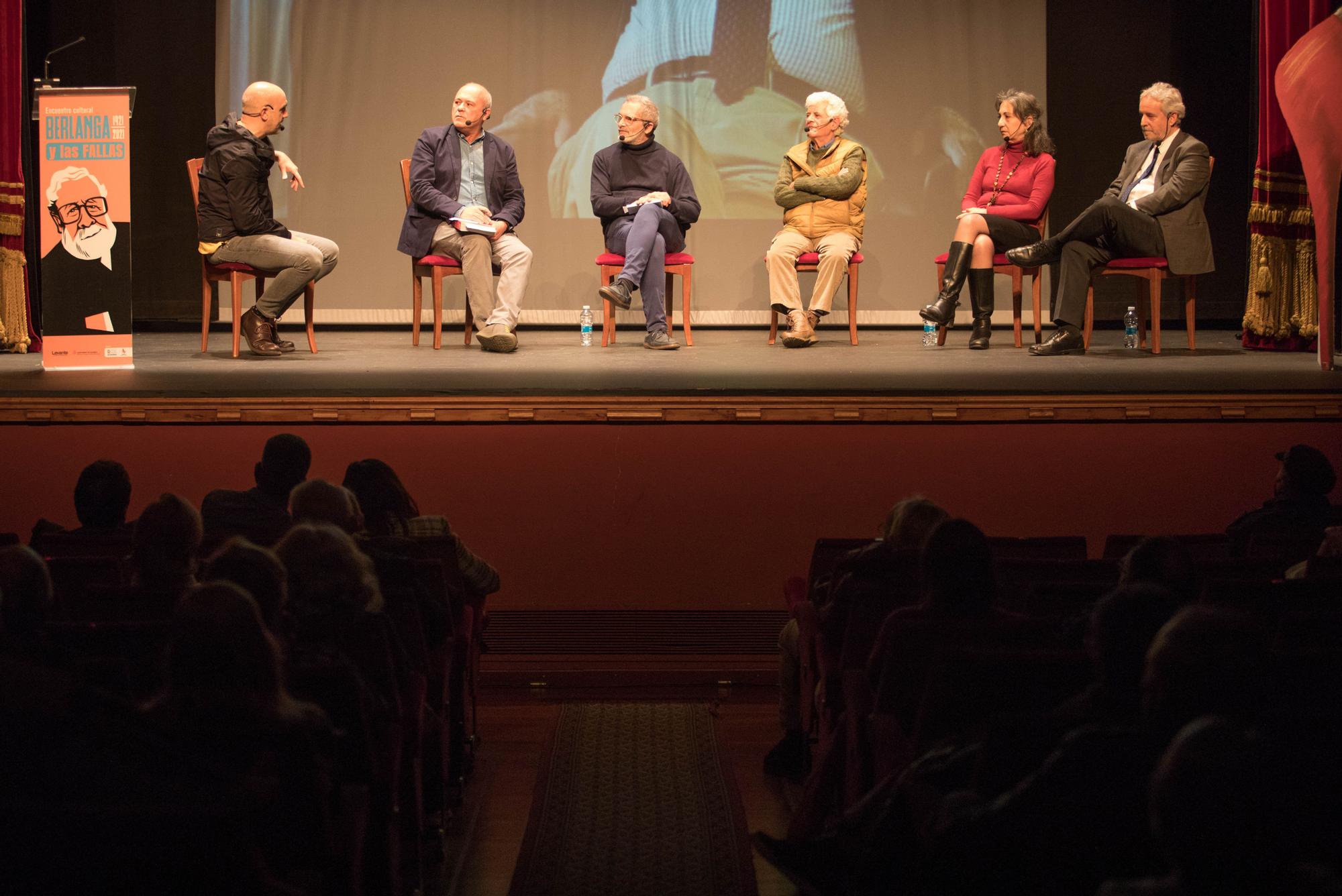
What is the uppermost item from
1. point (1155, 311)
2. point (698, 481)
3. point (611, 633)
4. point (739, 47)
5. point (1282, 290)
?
point (739, 47)

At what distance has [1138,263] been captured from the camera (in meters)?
5.21

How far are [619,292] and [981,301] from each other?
1.47 meters

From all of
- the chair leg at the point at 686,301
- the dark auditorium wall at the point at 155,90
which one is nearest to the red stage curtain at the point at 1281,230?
the chair leg at the point at 686,301

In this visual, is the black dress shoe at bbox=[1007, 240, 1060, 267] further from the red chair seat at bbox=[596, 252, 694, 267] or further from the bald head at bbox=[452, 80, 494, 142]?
the bald head at bbox=[452, 80, 494, 142]

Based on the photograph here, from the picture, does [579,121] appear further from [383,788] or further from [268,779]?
[268,779]

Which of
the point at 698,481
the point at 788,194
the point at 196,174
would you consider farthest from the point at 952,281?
the point at 196,174

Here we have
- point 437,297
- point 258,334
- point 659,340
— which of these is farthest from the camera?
point 659,340

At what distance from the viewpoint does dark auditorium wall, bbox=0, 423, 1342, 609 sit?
13.7 ft

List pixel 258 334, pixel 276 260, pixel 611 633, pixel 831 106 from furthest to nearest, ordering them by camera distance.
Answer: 1. pixel 831 106
2. pixel 258 334
3. pixel 276 260
4. pixel 611 633

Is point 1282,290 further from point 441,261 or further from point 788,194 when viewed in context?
point 441,261

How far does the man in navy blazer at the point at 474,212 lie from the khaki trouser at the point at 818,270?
3.35 feet

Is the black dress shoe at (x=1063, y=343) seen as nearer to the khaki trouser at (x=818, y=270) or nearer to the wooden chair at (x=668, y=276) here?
the khaki trouser at (x=818, y=270)

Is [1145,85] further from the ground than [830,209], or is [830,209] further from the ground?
[1145,85]

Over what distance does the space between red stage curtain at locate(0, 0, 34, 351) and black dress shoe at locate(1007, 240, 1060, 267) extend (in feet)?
13.9
